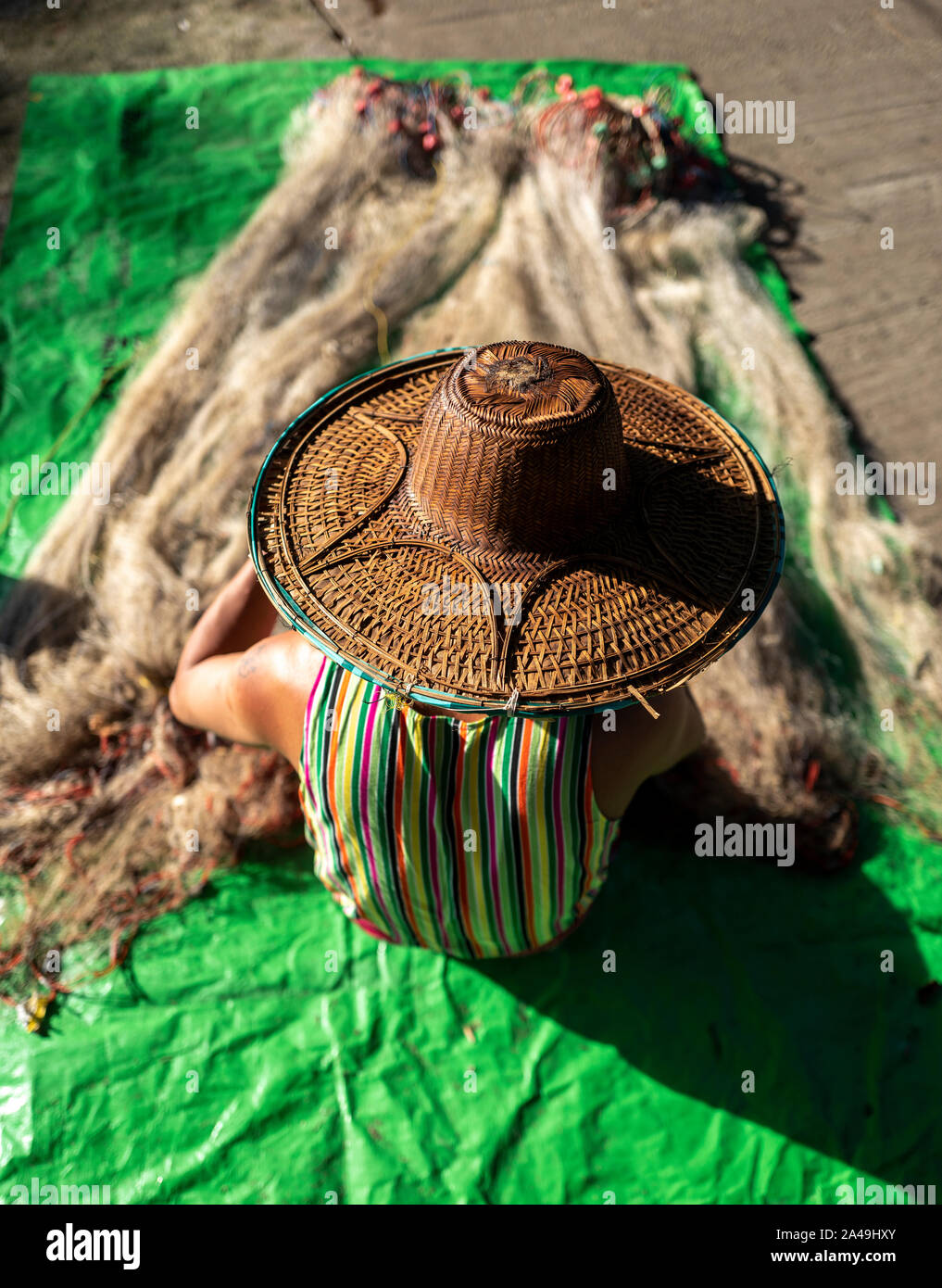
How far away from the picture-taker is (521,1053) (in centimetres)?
275

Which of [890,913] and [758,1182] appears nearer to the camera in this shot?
[758,1182]

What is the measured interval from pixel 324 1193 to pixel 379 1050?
14.8 inches

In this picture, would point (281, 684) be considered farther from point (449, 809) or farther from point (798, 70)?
point (798, 70)

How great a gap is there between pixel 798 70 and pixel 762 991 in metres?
5.67

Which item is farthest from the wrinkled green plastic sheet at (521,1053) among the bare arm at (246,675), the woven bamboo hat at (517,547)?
the woven bamboo hat at (517,547)

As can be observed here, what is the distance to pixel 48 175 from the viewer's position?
4695 mm

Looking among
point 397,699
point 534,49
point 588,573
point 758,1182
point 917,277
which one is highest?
point 534,49

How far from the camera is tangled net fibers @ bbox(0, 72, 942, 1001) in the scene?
9.73ft

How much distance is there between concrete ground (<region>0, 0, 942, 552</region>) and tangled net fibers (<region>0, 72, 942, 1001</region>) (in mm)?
497

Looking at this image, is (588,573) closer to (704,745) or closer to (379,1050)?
(704,745)

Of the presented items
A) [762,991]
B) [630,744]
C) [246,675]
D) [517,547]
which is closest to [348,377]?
[246,675]

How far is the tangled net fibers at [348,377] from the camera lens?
117 inches

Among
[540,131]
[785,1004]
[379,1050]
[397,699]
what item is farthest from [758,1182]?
[540,131]

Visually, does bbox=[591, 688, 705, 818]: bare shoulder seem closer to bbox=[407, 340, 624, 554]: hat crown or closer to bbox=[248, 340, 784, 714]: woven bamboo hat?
bbox=[248, 340, 784, 714]: woven bamboo hat
